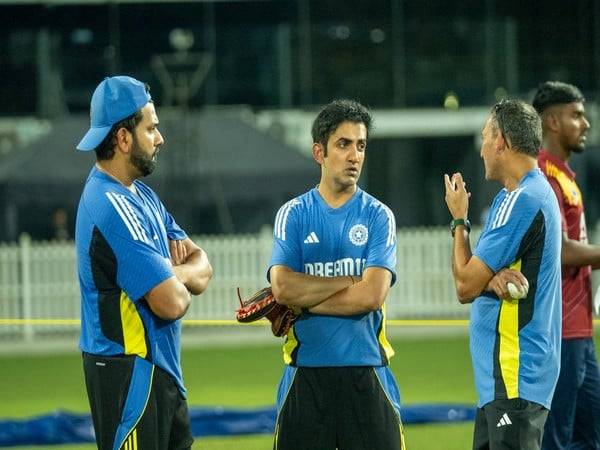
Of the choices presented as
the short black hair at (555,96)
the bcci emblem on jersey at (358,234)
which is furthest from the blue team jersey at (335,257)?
the short black hair at (555,96)

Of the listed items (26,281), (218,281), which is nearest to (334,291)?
(218,281)

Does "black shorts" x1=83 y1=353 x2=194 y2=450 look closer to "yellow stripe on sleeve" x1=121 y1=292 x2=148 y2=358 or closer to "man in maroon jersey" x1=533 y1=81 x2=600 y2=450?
"yellow stripe on sleeve" x1=121 y1=292 x2=148 y2=358

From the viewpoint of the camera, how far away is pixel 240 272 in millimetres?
19453

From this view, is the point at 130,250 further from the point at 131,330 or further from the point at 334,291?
the point at 334,291

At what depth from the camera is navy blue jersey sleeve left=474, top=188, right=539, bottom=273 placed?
584 centimetres

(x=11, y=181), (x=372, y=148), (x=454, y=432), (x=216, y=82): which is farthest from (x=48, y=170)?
(x=454, y=432)

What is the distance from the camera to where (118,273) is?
5387mm

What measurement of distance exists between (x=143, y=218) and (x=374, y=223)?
49.5 inches

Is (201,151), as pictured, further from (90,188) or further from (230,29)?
(90,188)

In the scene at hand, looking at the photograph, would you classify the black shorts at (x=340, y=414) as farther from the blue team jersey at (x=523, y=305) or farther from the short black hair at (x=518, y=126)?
the short black hair at (x=518, y=126)

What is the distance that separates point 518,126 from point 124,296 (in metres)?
2.04

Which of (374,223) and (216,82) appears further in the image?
(216,82)

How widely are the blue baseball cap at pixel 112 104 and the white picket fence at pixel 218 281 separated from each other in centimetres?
1347

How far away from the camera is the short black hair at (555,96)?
24.6ft
